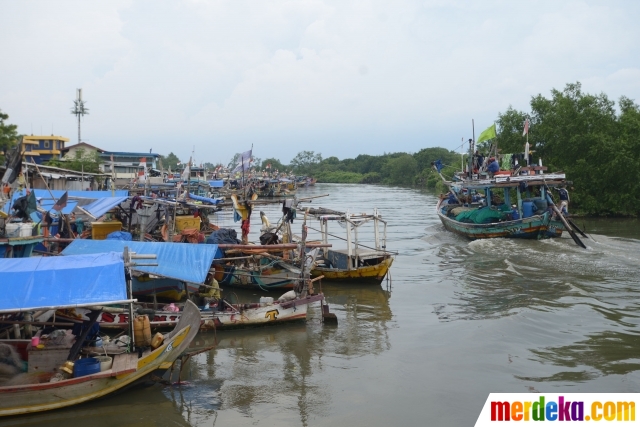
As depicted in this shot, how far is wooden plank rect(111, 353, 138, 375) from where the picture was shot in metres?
8.04

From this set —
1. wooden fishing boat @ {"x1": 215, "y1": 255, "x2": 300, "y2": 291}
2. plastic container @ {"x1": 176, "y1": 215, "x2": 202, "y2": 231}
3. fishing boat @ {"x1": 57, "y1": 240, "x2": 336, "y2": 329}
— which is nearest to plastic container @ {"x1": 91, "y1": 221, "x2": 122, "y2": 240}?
plastic container @ {"x1": 176, "y1": 215, "x2": 202, "y2": 231}

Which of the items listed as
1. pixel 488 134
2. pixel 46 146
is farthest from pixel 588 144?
pixel 46 146

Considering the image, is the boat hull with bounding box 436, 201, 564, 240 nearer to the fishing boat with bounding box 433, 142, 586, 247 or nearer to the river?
the fishing boat with bounding box 433, 142, 586, 247

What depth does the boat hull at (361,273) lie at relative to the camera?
1602 cm

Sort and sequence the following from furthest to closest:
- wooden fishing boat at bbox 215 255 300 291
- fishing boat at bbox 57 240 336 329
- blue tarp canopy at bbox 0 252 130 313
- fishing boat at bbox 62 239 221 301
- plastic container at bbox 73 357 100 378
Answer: wooden fishing boat at bbox 215 255 300 291, fishing boat at bbox 57 240 336 329, fishing boat at bbox 62 239 221 301, plastic container at bbox 73 357 100 378, blue tarp canopy at bbox 0 252 130 313

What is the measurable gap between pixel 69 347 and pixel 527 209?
20648 mm

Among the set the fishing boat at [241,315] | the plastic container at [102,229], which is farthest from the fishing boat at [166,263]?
the plastic container at [102,229]

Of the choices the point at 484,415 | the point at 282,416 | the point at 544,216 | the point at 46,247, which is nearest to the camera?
the point at 484,415

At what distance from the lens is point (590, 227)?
30297 millimetres

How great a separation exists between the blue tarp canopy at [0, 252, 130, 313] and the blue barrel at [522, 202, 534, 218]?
65.2ft

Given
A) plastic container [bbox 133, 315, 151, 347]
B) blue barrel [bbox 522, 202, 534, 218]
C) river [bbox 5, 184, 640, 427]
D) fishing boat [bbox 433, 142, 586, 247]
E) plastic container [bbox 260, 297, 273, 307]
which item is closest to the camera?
river [bbox 5, 184, 640, 427]

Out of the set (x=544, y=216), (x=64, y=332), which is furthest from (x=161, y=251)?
(x=544, y=216)

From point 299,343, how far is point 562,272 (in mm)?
10815

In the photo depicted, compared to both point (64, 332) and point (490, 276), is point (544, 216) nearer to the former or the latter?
point (490, 276)
